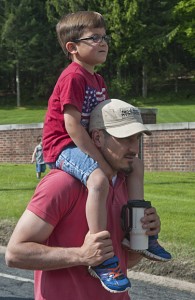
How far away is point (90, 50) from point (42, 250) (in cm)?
148

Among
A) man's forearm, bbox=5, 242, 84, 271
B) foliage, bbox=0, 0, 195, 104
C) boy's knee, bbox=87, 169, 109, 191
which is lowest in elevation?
man's forearm, bbox=5, 242, 84, 271

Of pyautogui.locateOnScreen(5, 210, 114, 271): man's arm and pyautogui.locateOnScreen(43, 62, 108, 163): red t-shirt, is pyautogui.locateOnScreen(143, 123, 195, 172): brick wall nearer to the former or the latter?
pyautogui.locateOnScreen(43, 62, 108, 163): red t-shirt

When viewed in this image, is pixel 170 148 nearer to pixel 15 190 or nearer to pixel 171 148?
pixel 171 148

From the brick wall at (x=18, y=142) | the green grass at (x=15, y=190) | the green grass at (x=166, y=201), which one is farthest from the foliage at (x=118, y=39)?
the green grass at (x=166, y=201)

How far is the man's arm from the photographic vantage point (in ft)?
7.78

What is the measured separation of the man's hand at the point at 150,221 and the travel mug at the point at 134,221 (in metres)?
0.02

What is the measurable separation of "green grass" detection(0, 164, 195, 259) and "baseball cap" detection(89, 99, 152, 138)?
4605 millimetres

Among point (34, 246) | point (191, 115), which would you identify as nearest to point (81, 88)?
point (34, 246)

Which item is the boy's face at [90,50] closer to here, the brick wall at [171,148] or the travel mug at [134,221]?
the travel mug at [134,221]

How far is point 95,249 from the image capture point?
7.95ft

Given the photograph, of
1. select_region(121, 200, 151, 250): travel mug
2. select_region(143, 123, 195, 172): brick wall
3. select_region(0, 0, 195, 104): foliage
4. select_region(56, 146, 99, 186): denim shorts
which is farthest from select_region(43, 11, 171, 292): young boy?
select_region(0, 0, 195, 104): foliage

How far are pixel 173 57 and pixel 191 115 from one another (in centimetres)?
2082

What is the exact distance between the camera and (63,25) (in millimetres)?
3324

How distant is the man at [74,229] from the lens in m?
2.39
